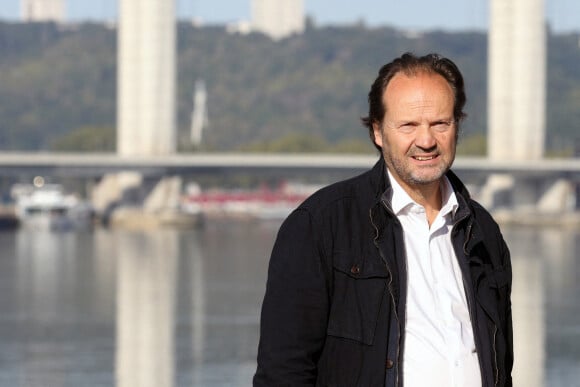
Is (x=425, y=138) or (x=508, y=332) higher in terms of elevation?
(x=425, y=138)

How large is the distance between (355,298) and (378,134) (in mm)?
355

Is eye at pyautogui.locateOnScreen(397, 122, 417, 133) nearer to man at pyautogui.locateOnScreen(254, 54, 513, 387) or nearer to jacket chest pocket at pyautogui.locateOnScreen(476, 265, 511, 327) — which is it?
man at pyautogui.locateOnScreen(254, 54, 513, 387)

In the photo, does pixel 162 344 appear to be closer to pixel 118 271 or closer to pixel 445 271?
pixel 445 271

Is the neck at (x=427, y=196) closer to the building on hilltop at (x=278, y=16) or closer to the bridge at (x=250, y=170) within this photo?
the bridge at (x=250, y=170)

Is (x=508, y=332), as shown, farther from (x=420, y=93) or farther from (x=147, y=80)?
(x=147, y=80)

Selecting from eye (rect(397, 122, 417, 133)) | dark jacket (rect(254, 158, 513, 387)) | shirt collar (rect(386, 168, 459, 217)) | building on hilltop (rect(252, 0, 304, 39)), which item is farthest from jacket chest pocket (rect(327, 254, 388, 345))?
building on hilltop (rect(252, 0, 304, 39))

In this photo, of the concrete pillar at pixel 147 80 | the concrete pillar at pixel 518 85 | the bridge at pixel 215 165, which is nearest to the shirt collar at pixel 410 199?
the bridge at pixel 215 165

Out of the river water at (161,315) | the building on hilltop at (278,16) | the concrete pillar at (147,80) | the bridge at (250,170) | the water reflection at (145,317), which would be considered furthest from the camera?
the building on hilltop at (278,16)

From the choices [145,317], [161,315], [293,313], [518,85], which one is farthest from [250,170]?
[293,313]

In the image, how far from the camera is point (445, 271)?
302 centimetres

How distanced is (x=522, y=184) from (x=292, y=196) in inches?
1182

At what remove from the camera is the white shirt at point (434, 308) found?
292 centimetres

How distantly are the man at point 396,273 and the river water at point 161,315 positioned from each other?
25.5 feet

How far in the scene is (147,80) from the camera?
62938 millimetres
